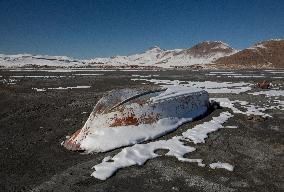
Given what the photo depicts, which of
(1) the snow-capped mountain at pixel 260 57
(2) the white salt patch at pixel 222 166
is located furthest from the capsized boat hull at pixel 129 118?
(1) the snow-capped mountain at pixel 260 57

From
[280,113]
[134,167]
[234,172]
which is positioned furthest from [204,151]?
[280,113]

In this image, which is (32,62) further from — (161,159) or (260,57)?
(161,159)

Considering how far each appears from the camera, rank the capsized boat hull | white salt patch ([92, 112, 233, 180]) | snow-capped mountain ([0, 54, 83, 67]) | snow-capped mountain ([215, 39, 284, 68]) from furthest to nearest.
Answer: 1. snow-capped mountain ([0, 54, 83, 67])
2. snow-capped mountain ([215, 39, 284, 68])
3. the capsized boat hull
4. white salt patch ([92, 112, 233, 180])

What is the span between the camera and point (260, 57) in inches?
3364

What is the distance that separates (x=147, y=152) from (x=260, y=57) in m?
83.0

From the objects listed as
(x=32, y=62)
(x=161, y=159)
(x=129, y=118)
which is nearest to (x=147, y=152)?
(x=161, y=159)

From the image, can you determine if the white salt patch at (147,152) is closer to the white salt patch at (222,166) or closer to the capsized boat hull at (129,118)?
the white salt patch at (222,166)

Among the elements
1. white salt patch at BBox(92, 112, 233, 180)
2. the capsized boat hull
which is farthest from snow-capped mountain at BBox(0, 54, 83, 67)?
white salt patch at BBox(92, 112, 233, 180)

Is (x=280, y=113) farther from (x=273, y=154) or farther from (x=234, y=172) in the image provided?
(x=234, y=172)

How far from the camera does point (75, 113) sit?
44.9 feet

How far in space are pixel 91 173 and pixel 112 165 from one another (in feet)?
1.78

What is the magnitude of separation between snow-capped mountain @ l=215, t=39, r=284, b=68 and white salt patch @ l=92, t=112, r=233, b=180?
70.4 meters

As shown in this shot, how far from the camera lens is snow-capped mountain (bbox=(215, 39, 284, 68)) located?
260ft

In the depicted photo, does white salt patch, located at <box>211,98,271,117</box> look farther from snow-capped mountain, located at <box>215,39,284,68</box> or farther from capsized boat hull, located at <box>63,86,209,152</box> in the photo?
snow-capped mountain, located at <box>215,39,284,68</box>
